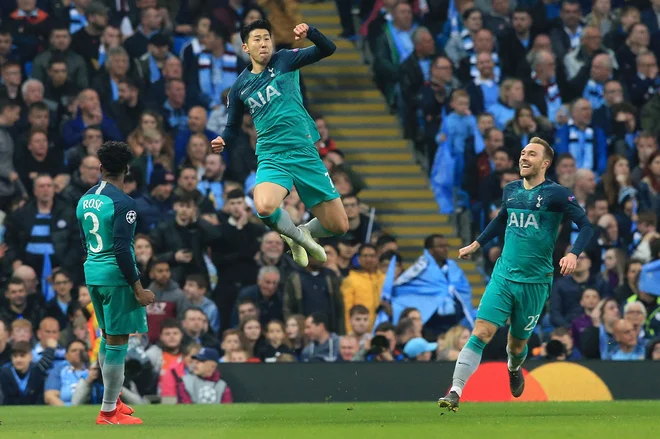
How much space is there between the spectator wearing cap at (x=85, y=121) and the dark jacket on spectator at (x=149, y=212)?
1.13 m

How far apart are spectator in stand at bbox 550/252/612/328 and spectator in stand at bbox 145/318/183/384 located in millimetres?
4619

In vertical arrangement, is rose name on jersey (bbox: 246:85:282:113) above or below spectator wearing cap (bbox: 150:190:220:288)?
above

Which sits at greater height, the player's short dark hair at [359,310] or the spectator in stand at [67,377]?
the player's short dark hair at [359,310]

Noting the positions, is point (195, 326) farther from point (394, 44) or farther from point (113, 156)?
point (394, 44)

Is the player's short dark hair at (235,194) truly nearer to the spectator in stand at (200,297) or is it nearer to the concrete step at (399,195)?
the spectator in stand at (200,297)

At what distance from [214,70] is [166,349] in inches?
223

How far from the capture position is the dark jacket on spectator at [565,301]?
17391 mm

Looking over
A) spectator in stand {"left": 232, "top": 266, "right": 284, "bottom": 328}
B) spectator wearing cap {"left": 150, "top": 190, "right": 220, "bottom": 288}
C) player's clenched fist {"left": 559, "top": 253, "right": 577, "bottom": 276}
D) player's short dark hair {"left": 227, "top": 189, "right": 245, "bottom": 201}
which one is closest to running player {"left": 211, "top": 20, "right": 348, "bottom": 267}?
player's clenched fist {"left": 559, "top": 253, "right": 577, "bottom": 276}

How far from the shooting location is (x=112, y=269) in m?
11.9

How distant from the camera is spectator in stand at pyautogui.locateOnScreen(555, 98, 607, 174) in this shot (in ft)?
67.7

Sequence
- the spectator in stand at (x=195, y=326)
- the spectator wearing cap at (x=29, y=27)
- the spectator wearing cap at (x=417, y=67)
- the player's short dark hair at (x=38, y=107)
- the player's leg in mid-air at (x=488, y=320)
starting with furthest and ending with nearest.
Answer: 1. the spectator wearing cap at (x=417, y=67)
2. the spectator wearing cap at (x=29, y=27)
3. the player's short dark hair at (x=38, y=107)
4. the spectator in stand at (x=195, y=326)
5. the player's leg in mid-air at (x=488, y=320)

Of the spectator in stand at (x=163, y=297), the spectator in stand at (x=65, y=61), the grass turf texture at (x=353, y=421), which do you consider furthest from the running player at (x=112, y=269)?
the spectator in stand at (x=65, y=61)

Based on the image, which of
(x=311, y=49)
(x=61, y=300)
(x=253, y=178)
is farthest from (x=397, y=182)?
(x=311, y=49)

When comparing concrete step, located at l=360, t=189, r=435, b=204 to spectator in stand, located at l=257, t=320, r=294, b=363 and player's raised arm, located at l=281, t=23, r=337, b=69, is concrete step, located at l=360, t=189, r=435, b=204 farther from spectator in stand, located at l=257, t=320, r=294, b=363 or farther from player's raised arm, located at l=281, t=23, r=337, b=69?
player's raised arm, located at l=281, t=23, r=337, b=69
